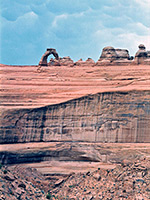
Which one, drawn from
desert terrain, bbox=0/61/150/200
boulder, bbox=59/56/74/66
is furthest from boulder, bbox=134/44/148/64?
boulder, bbox=59/56/74/66

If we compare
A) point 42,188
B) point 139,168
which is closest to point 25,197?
point 42,188

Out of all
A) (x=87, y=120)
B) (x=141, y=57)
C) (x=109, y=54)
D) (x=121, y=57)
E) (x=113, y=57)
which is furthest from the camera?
(x=121, y=57)

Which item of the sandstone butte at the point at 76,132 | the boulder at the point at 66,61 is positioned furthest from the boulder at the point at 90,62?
the sandstone butte at the point at 76,132

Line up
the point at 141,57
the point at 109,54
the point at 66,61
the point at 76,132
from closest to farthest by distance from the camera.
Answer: the point at 76,132
the point at 141,57
the point at 109,54
the point at 66,61

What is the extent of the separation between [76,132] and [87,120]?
1139mm

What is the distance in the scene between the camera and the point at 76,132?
46.6 meters

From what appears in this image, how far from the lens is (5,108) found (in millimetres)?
46781

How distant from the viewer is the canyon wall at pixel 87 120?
4647cm

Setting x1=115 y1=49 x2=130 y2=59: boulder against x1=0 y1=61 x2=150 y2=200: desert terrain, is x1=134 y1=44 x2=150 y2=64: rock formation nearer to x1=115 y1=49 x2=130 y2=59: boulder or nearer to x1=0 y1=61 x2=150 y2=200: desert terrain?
x1=115 y1=49 x2=130 y2=59: boulder

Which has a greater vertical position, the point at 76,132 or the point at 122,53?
the point at 122,53

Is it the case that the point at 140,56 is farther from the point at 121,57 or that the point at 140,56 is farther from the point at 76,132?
the point at 76,132

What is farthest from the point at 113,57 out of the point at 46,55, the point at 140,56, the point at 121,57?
the point at 46,55

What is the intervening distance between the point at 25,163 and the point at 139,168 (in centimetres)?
791

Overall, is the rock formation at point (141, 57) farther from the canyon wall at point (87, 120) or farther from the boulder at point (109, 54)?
the canyon wall at point (87, 120)
